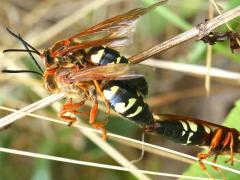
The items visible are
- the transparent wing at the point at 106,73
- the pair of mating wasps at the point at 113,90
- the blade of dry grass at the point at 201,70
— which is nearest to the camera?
the transparent wing at the point at 106,73

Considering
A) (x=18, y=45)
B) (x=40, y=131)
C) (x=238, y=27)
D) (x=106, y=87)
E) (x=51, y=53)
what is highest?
(x=18, y=45)

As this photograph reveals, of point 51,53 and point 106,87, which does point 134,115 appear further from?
point 51,53

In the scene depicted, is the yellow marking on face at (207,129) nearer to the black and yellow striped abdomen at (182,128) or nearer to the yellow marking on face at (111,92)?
the black and yellow striped abdomen at (182,128)

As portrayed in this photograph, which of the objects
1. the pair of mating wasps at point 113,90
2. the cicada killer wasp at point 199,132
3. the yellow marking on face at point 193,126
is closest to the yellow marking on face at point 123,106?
the pair of mating wasps at point 113,90

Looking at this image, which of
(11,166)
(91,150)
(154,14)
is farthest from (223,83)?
(11,166)

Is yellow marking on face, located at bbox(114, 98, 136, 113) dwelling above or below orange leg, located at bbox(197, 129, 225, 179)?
above

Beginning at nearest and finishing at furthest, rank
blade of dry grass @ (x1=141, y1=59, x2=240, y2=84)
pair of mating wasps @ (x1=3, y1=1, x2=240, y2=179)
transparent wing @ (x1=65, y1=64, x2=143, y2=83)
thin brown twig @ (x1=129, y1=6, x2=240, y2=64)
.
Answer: transparent wing @ (x1=65, y1=64, x2=143, y2=83), thin brown twig @ (x1=129, y1=6, x2=240, y2=64), pair of mating wasps @ (x1=3, y1=1, x2=240, y2=179), blade of dry grass @ (x1=141, y1=59, x2=240, y2=84)

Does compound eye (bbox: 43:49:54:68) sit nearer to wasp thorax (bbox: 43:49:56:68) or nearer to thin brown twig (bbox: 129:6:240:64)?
wasp thorax (bbox: 43:49:56:68)

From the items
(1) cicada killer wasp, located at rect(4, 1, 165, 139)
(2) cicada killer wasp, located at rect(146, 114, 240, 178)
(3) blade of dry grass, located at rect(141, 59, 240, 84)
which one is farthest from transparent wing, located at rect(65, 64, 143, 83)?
(3) blade of dry grass, located at rect(141, 59, 240, 84)

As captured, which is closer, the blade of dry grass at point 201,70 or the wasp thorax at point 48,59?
the wasp thorax at point 48,59
